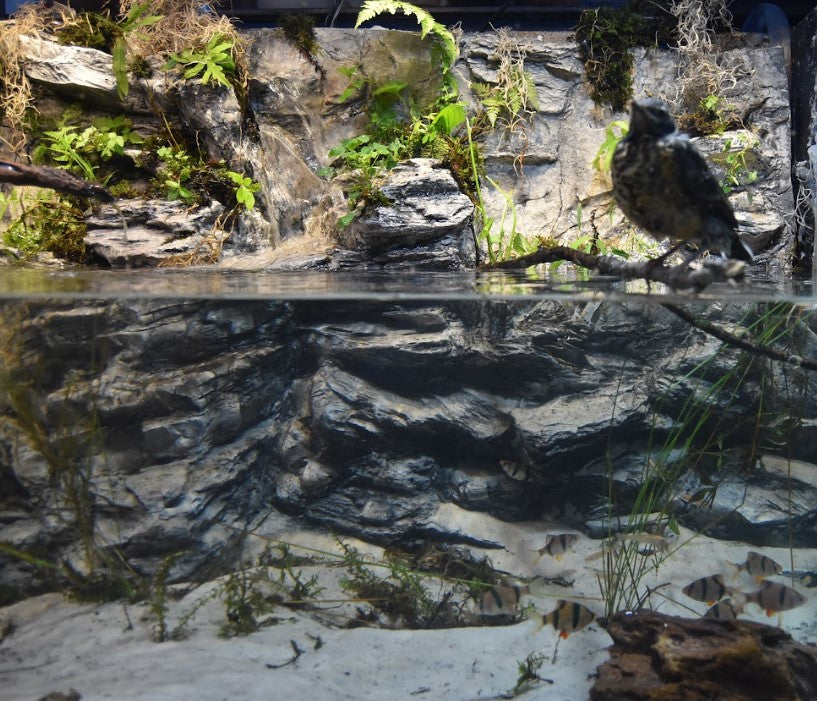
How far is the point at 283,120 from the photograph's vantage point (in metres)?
7.77

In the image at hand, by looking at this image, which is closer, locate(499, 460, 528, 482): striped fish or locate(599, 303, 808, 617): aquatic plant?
locate(599, 303, 808, 617): aquatic plant

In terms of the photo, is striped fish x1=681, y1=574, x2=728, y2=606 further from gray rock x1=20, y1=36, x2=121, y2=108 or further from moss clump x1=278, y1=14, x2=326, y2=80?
gray rock x1=20, y1=36, x2=121, y2=108

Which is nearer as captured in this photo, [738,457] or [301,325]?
[301,325]

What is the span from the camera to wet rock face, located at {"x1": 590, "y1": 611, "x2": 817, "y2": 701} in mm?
3605

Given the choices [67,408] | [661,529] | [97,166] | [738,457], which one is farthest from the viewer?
[97,166]

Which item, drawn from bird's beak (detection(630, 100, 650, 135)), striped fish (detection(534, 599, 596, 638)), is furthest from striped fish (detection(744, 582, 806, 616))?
bird's beak (detection(630, 100, 650, 135))

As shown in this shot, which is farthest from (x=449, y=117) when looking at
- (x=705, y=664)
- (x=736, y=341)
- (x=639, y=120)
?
(x=705, y=664)

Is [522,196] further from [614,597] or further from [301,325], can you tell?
[614,597]

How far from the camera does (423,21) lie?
7.15m

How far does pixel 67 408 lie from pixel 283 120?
4633 millimetres

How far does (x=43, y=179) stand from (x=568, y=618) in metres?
4.62

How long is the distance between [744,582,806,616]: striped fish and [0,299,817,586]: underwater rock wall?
2.54 ft

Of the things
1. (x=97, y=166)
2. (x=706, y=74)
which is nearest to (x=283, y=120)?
(x=97, y=166)

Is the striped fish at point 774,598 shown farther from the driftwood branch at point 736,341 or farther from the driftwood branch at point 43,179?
the driftwood branch at point 43,179
